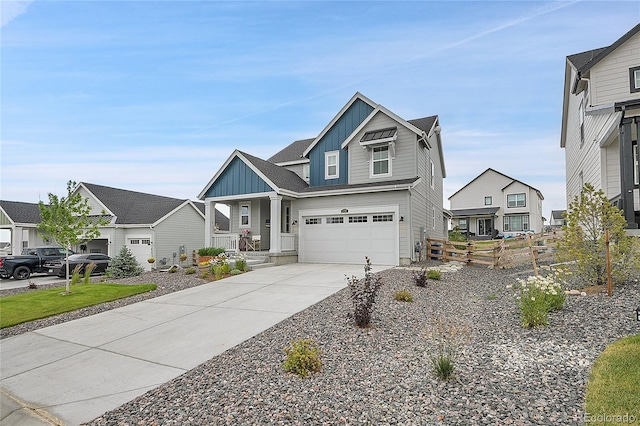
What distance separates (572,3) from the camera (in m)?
11.0

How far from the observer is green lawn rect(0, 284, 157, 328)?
877 cm

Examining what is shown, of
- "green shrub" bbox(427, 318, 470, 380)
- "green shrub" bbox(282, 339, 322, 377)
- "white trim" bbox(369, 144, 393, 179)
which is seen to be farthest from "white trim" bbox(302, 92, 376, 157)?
"green shrub" bbox(282, 339, 322, 377)

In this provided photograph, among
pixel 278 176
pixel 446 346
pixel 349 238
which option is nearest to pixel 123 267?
pixel 278 176

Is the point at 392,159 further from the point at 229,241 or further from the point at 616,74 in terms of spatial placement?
the point at 229,241

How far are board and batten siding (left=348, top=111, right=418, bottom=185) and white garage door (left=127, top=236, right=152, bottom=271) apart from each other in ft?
50.8

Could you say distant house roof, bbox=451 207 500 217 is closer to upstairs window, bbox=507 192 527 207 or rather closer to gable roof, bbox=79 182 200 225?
upstairs window, bbox=507 192 527 207

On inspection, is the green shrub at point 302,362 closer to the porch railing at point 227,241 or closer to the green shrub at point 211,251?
the green shrub at point 211,251

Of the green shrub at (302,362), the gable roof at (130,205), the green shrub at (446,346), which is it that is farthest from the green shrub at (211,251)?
the green shrub at (302,362)

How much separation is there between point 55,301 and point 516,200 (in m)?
43.0

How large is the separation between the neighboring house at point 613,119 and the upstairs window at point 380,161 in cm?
790

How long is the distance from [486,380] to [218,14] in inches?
490

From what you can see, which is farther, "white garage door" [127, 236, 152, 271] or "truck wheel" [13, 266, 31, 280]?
"white garage door" [127, 236, 152, 271]

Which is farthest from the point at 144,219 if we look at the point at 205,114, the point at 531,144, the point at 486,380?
the point at 531,144

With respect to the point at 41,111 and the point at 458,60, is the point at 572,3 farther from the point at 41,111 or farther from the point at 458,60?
the point at 41,111
